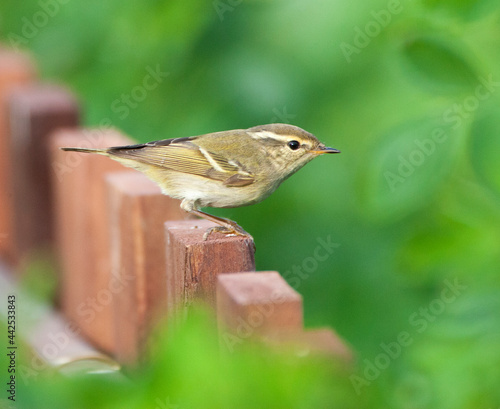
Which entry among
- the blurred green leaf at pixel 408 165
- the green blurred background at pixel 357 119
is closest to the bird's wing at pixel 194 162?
the green blurred background at pixel 357 119

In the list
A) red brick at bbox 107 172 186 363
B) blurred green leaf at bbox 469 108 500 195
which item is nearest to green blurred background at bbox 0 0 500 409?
blurred green leaf at bbox 469 108 500 195

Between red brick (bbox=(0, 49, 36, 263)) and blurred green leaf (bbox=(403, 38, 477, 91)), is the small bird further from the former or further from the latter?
blurred green leaf (bbox=(403, 38, 477, 91))

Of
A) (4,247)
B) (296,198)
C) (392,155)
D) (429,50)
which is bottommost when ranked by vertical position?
(4,247)

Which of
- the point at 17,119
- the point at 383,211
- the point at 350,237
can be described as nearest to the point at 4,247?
the point at 17,119

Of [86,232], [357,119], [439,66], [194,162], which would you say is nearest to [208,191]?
[194,162]

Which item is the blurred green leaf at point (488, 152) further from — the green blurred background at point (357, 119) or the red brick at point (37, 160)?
the red brick at point (37, 160)

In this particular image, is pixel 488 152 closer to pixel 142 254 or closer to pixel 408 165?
pixel 408 165

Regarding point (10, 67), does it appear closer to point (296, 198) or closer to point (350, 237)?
point (296, 198)
